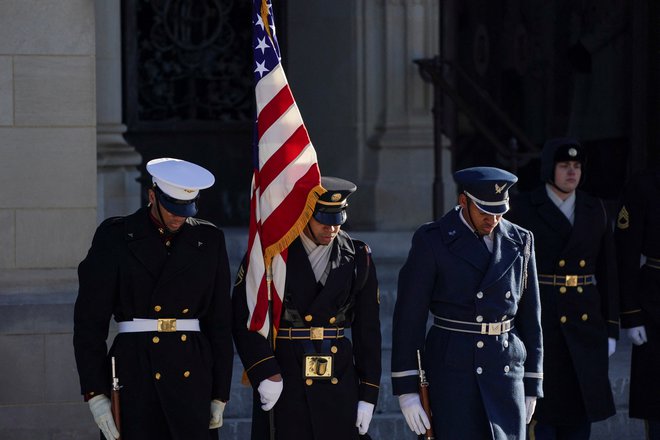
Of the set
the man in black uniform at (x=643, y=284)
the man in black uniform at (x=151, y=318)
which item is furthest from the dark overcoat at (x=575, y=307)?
the man in black uniform at (x=151, y=318)

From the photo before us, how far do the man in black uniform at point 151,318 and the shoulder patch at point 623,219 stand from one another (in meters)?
2.91

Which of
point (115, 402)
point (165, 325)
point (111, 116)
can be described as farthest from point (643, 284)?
point (111, 116)

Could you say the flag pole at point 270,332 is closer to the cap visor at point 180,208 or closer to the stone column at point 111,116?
the cap visor at point 180,208

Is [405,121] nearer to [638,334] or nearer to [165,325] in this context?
[638,334]

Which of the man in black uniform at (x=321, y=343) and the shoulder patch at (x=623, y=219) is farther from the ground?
the shoulder patch at (x=623, y=219)

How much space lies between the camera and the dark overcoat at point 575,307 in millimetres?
8547

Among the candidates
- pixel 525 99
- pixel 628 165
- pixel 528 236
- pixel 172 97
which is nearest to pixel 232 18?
pixel 172 97

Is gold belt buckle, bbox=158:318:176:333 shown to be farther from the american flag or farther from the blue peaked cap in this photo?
the blue peaked cap

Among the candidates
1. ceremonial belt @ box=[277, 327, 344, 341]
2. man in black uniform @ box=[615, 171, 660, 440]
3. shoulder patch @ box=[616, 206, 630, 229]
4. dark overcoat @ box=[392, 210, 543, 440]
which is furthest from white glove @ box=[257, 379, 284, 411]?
shoulder patch @ box=[616, 206, 630, 229]

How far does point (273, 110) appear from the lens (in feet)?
24.8

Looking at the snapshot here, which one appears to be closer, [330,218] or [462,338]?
[330,218]

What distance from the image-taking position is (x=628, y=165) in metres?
13.1

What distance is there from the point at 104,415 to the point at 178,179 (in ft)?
3.70

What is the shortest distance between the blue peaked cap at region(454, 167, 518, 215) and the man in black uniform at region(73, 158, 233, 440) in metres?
1.24
